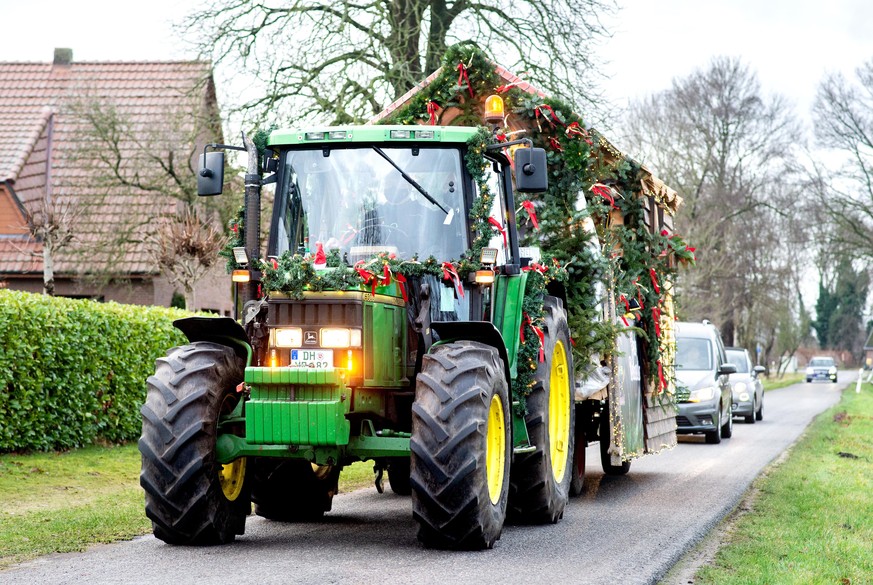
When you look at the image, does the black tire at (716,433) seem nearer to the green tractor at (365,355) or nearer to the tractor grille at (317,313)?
the green tractor at (365,355)

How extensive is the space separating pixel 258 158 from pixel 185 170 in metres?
22.4

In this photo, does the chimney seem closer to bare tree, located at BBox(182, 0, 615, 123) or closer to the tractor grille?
bare tree, located at BBox(182, 0, 615, 123)

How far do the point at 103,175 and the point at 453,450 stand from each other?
25.0 m

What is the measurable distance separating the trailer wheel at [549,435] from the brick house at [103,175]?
60.0ft

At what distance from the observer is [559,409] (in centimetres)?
1095

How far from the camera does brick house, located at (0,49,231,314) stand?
1201 inches

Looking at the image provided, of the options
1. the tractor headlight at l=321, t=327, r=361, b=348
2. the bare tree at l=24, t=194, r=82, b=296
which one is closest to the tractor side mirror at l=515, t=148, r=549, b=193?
the tractor headlight at l=321, t=327, r=361, b=348

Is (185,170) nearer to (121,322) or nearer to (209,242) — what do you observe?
(209,242)

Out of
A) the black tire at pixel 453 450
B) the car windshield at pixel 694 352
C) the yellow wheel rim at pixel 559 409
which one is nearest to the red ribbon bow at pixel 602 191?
the yellow wheel rim at pixel 559 409

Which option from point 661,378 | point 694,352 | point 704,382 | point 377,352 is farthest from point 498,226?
point 694,352

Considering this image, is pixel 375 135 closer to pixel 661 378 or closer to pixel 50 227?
pixel 661 378

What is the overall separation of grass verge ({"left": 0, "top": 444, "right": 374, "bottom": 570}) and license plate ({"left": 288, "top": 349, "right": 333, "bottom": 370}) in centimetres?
197

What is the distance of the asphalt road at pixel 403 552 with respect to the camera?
7254mm

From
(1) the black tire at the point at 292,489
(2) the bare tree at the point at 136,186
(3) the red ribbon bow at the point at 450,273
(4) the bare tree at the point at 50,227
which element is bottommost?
(1) the black tire at the point at 292,489
